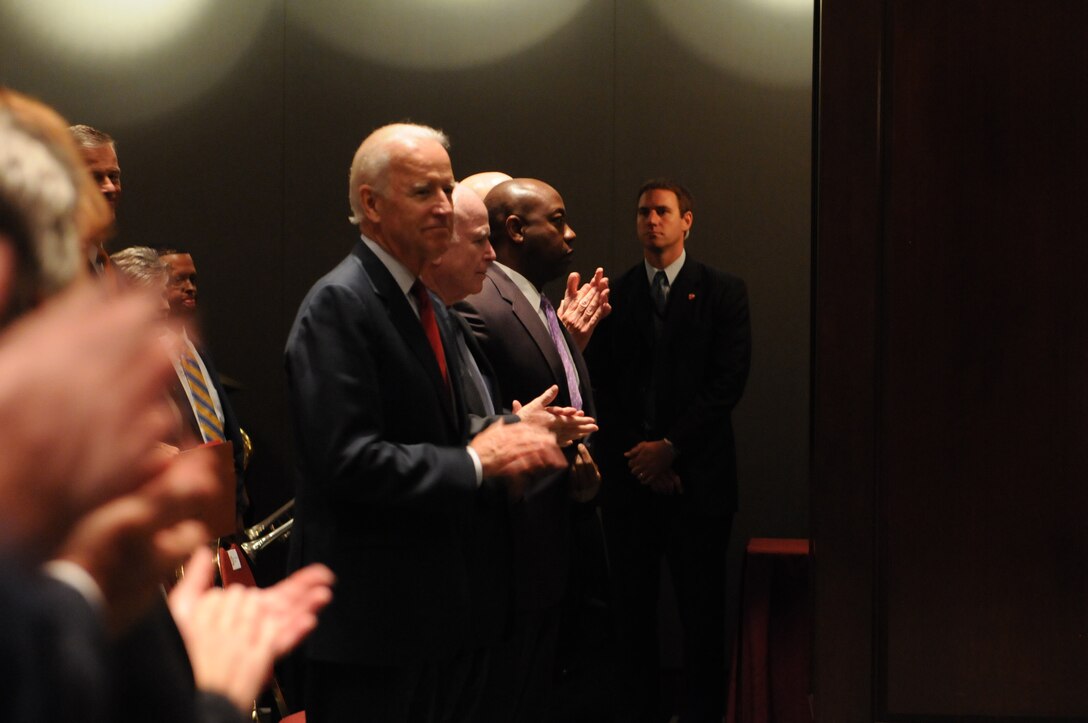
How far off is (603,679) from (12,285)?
11.2 feet

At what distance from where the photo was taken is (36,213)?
758 mm

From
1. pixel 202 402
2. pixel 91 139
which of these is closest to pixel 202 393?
pixel 202 402

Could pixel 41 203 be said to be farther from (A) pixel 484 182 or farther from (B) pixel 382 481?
(A) pixel 484 182

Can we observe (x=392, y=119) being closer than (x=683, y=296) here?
No

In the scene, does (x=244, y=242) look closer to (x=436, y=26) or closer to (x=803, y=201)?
(x=436, y=26)

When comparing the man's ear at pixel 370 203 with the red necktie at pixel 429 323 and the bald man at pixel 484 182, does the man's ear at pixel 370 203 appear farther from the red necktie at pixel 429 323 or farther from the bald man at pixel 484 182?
the bald man at pixel 484 182

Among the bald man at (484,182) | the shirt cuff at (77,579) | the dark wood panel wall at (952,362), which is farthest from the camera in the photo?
the bald man at (484,182)

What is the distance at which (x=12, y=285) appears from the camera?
2.38 ft

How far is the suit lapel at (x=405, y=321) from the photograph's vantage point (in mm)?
2502

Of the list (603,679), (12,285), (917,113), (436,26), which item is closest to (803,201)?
(436,26)

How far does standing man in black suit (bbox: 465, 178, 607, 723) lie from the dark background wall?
1.80m

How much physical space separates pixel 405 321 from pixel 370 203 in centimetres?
29

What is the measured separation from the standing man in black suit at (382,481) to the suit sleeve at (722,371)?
2.06 meters

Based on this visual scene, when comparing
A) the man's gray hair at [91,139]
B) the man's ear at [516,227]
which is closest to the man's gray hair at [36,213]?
the man's gray hair at [91,139]
